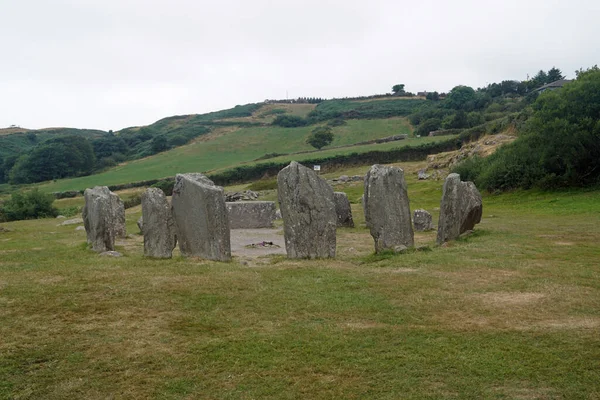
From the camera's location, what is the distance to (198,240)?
14914 millimetres

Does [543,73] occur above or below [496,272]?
above

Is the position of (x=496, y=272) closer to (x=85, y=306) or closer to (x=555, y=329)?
(x=555, y=329)

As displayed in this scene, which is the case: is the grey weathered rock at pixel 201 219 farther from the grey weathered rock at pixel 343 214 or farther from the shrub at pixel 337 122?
the shrub at pixel 337 122

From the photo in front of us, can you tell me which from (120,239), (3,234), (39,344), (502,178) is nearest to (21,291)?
(39,344)

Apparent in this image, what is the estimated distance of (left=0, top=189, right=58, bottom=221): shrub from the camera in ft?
142

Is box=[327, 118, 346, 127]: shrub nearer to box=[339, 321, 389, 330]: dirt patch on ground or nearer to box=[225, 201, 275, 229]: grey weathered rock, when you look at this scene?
box=[225, 201, 275, 229]: grey weathered rock

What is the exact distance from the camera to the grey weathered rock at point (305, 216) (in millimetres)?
15094

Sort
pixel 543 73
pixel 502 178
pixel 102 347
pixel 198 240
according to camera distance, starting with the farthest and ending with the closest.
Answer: pixel 543 73, pixel 502 178, pixel 198 240, pixel 102 347

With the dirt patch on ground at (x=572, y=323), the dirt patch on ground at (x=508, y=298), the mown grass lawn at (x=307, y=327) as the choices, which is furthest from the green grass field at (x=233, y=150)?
the dirt patch on ground at (x=572, y=323)

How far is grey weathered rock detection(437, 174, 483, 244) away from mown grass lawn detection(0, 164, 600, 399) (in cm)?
237

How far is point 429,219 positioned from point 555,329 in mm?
15254

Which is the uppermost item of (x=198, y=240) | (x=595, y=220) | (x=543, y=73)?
(x=543, y=73)

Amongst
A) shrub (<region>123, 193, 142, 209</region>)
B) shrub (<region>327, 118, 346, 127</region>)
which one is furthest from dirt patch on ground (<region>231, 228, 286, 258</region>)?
shrub (<region>327, 118, 346, 127</region>)

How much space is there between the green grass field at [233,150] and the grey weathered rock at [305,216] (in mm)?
58070
